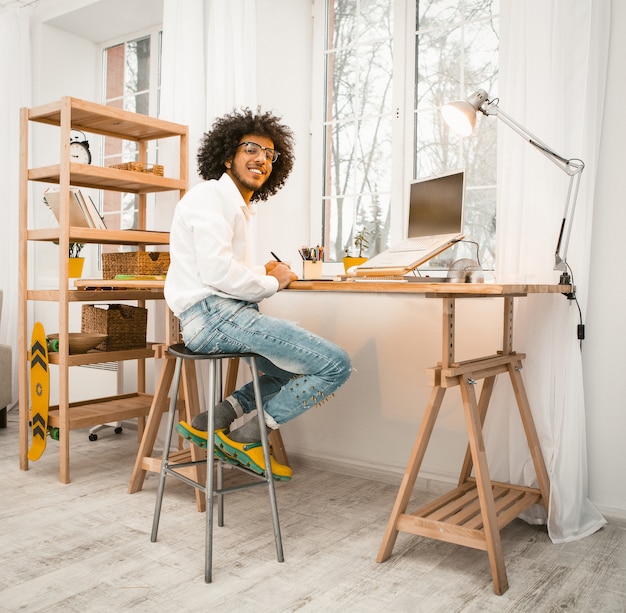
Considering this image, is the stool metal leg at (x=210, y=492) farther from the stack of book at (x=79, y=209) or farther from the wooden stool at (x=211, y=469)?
the stack of book at (x=79, y=209)

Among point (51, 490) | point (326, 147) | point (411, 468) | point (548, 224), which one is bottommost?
point (51, 490)

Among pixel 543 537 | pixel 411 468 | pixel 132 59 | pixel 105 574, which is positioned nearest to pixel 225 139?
pixel 411 468

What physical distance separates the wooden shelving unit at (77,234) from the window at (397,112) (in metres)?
0.80

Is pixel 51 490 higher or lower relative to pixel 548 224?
lower

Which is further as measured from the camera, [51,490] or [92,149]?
[92,149]

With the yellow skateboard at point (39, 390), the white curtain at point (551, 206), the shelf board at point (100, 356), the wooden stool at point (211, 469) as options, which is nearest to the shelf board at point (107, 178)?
the yellow skateboard at point (39, 390)

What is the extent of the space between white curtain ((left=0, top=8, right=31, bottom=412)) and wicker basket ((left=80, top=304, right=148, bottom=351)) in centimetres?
118

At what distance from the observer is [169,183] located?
3104mm

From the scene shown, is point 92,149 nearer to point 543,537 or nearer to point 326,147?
point 326,147

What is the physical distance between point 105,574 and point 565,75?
2.12 meters

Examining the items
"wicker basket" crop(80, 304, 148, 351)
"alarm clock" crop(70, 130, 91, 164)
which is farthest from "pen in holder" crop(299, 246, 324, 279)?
"alarm clock" crop(70, 130, 91, 164)

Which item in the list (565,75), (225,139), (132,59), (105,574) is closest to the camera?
(105,574)

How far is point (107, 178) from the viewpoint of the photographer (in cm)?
294

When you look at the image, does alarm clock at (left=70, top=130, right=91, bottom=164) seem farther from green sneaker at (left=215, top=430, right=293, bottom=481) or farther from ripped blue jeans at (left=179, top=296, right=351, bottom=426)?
green sneaker at (left=215, top=430, right=293, bottom=481)
